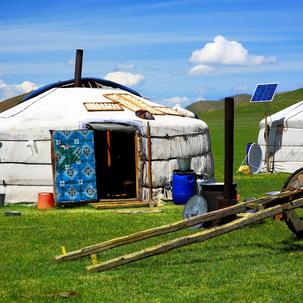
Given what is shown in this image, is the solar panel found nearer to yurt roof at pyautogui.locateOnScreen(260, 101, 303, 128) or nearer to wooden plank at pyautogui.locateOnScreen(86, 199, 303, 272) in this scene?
yurt roof at pyautogui.locateOnScreen(260, 101, 303, 128)

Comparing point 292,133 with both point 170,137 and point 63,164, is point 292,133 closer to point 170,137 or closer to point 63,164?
Answer: point 170,137

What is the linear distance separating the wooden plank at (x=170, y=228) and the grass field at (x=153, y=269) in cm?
14

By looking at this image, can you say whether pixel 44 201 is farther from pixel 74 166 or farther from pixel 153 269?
pixel 153 269

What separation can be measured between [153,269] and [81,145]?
7507 millimetres

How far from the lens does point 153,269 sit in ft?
26.0

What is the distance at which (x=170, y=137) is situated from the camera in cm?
1605

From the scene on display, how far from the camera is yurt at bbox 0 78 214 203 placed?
594 inches

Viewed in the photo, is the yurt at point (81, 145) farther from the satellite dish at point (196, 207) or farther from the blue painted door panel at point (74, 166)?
the satellite dish at point (196, 207)

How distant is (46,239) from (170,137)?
6144 millimetres

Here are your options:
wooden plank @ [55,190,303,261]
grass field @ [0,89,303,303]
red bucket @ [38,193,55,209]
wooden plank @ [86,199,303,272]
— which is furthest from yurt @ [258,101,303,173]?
wooden plank @ [86,199,303,272]

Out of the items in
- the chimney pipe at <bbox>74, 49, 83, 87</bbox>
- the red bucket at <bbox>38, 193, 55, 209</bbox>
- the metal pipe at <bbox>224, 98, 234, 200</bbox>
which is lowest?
the red bucket at <bbox>38, 193, 55, 209</bbox>

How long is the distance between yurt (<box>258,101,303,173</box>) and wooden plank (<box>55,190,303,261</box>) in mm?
14474

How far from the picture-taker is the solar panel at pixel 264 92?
79.4 ft

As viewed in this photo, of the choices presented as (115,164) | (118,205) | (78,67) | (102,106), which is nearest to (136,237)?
(118,205)
